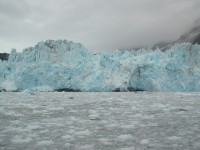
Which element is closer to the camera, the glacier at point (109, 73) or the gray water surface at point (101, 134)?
the gray water surface at point (101, 134)

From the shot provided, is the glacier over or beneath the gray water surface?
over

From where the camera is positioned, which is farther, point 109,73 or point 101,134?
point 109,73

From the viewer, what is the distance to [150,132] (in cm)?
557

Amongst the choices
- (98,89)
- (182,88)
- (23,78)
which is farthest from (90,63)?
(182,88)

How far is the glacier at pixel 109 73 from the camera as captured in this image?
79.4 ft

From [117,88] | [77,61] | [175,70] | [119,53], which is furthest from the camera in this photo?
[119,53]

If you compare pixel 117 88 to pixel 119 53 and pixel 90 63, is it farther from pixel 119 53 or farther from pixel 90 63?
pixel 119 53

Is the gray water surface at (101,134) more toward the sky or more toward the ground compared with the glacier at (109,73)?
more toward the ground

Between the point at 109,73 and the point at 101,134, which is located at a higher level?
the point at 109,73

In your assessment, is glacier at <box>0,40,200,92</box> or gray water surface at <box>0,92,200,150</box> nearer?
gray water surface at <box>0,92,200,150</box>

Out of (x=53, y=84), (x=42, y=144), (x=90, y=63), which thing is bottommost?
(x=42, y=144)

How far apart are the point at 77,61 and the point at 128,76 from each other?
6.13 metres

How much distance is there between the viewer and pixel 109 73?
2464 centimetres

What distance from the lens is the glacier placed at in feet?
79.4
